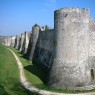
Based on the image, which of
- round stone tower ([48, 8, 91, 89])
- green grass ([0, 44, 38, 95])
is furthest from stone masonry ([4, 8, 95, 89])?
green grass ([0, 44, 38, 95])

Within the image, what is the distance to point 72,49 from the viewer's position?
753 inches

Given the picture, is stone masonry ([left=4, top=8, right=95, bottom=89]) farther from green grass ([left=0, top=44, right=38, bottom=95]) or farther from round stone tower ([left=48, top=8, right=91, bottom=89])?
green grass ([left=0, top=44, right=38, bottom=95])

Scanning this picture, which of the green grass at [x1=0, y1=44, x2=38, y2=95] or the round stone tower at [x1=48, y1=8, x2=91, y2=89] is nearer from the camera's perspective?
the green grass at [x1=0, y1=44, x2=38, y2=95]

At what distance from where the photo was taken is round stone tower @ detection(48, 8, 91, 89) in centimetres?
1906

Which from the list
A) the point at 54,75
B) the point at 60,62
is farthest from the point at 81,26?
the point at 54,75

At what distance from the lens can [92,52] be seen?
21328 mm

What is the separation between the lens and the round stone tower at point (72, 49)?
19.1 meters

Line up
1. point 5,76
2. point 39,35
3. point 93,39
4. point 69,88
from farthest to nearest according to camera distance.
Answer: point 39,35 < point 5,76 < point 93,39 < point 69,88

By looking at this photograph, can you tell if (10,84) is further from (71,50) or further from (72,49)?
(72,49)

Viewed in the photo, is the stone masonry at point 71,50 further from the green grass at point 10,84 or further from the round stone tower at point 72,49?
the green grass at point 10,84

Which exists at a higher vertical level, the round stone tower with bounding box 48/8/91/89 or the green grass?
the round stone tower with bounding box 48/8/91/89

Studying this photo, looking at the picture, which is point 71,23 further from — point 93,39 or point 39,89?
point 39,89

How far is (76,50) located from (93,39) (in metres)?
3.05

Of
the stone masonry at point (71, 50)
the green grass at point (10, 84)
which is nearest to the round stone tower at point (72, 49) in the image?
the stone masonry at point (71, 50)
